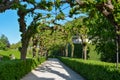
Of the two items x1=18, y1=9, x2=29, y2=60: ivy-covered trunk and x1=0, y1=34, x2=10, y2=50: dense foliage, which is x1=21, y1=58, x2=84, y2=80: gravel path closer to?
x1=18, y1=9, x2=29, y2=60: ivy-covered trunk

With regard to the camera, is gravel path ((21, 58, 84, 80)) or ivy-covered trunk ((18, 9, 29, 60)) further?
ivy-covered trunk ((18, 9, 29, 60))

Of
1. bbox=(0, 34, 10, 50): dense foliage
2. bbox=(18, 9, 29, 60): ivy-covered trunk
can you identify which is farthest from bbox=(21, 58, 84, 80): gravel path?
bbox=(0, 34, 10, 50): dense foliage

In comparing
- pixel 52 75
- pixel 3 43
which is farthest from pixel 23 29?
pixel 3 43

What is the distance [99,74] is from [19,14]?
1551 centimetres

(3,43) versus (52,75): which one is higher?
(3,43)

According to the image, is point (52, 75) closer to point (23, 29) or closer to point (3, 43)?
point (23, 29)

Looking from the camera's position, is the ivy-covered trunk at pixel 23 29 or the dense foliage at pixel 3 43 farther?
the dense foliage at pixel 3 43

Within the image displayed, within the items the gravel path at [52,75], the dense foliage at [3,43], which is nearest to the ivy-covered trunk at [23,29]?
the gravel path at [52,75]

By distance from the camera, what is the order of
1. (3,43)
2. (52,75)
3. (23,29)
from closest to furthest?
1. (52,75)
2. (23,29)
3. (3,43)

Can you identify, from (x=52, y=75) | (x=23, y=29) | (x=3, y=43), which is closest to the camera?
(x=52, y=75)

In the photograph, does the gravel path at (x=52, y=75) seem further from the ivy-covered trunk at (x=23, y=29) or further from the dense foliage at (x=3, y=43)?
the dense foliage at (x=3, y=43)

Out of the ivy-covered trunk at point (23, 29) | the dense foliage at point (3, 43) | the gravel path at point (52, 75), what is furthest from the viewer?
the dense foliage at point (3, 43)

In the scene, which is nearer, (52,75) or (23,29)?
(52,75)

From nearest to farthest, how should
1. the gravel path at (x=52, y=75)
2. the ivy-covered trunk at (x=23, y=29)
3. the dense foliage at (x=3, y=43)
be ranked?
the gravel path at (x=52, y=75) → the ivy-covered trunk at (x=23, y=29) → the dense foliage at (x=3, y=43)
